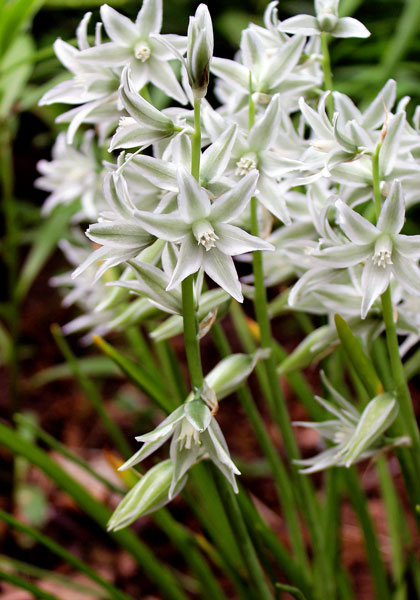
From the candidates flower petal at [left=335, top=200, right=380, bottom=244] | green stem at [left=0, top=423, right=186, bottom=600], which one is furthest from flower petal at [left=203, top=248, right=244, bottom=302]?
green stem at [left=0, top=423, right=186, bottom=600]

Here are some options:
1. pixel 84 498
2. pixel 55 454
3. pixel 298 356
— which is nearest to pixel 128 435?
pixel 55 454

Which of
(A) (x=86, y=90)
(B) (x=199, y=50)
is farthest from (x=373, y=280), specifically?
(A) (x=86, y=90)

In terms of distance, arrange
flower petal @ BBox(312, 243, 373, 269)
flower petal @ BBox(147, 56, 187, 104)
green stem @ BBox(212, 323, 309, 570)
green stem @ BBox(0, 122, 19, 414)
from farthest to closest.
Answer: green stem @ BBox(0, 122, 19, 414) → green stem @ BBox(212, 323, 309, 570) → flower petal @ BBox(147, 56, 187, 104) → flower petal @ BBox(312, 243, 373, 269)

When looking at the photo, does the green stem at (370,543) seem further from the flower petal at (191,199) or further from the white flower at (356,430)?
the flower petal at (191,199)

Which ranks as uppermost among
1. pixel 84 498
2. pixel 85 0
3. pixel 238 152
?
pixel 85 0

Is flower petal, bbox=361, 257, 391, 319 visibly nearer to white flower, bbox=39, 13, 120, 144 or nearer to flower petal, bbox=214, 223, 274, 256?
flower petal, bbox=214, 223, 274, 256

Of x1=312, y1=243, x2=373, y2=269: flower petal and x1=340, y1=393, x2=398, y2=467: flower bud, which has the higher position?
x1=312, y1=243, x2=373, y2=269: flower petal

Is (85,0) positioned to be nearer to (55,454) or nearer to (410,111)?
(410,111)
